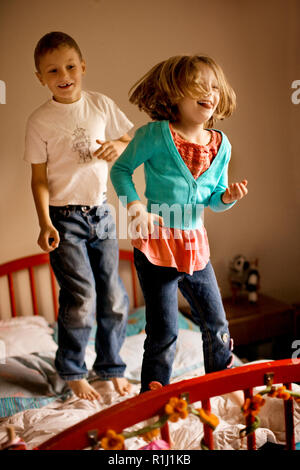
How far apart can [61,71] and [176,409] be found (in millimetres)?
710

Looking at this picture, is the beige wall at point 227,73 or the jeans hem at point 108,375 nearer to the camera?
the beige wall at point 227,73

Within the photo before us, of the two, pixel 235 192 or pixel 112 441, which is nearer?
pixel 112 441

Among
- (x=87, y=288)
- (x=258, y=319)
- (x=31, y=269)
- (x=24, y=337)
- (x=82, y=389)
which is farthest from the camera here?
(x=258, y=319)

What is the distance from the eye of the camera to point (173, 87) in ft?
2.93

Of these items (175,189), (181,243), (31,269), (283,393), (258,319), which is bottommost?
(258,319)

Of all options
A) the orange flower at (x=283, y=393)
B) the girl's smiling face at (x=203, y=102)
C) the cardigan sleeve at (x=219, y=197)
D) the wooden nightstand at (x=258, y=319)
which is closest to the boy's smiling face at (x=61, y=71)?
the girl's smiling face at (x=203, y=102)

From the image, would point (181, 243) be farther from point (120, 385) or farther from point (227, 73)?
point (227, 73)

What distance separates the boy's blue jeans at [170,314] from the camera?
38.1 inches

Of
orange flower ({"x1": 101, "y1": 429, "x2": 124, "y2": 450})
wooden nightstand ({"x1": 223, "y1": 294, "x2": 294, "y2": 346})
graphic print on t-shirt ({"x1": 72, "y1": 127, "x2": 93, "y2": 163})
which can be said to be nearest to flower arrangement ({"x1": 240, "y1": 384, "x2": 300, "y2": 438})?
orange flower ({"x1": 101, "y1": 429, "x2": 124, "y2": 450})

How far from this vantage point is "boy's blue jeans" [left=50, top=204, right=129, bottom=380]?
1.11 m

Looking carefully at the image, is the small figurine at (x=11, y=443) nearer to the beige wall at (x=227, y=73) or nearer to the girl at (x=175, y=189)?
the girl at (x=175, y=189)

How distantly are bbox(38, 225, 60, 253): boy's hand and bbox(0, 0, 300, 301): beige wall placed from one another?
25 centimetres

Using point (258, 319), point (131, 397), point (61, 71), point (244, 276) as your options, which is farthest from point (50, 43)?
point (258, 319)

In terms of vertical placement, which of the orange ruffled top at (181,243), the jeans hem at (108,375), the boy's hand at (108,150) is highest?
the boy's hand at (108,150)
